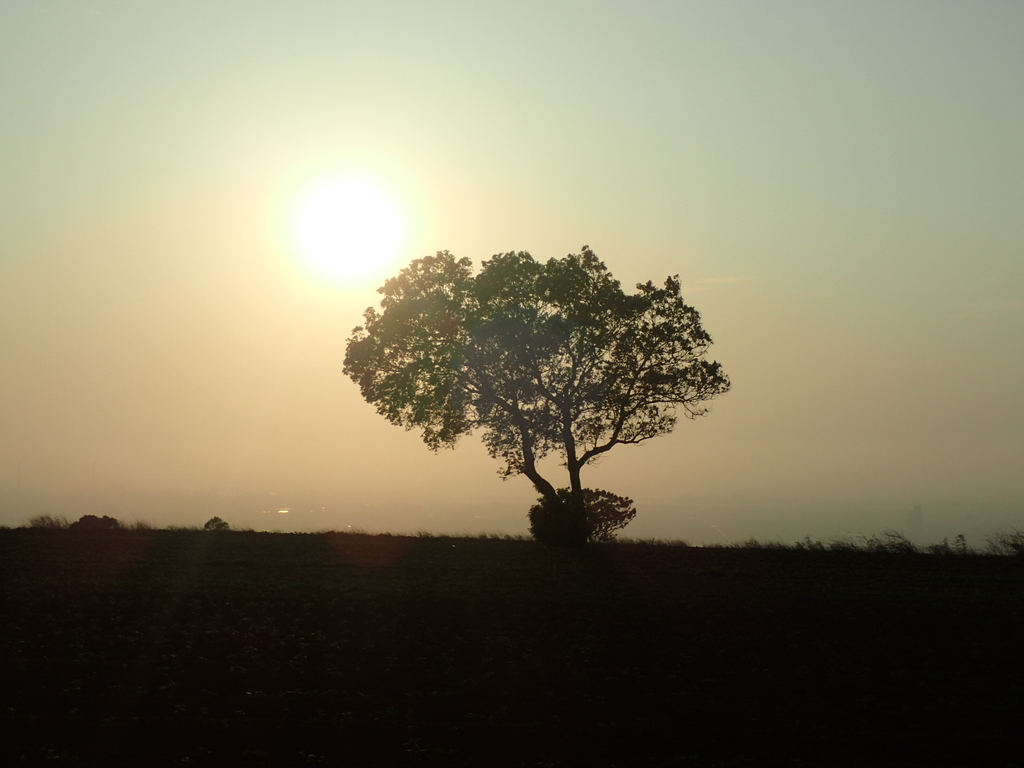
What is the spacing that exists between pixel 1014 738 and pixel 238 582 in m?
17.5

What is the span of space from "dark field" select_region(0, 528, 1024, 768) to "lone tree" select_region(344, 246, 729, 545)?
9.25 m

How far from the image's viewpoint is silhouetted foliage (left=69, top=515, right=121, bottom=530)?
33.3 meters

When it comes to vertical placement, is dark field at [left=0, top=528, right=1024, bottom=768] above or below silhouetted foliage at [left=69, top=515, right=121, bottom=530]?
below

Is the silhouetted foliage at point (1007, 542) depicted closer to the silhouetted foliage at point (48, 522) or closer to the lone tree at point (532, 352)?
the lone tree at point (532, 352)

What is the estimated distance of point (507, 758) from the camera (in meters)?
11.4

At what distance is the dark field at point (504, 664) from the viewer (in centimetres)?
1177

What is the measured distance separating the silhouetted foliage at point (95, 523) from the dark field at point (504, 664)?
8713 mm

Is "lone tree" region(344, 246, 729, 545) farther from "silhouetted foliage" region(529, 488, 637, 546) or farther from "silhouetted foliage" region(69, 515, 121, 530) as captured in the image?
"silhouetted foliage" region(69, 515, 121, 530)

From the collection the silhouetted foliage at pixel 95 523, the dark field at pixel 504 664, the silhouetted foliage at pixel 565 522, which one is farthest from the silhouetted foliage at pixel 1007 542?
the silhouetted foliage at pixel 95 523

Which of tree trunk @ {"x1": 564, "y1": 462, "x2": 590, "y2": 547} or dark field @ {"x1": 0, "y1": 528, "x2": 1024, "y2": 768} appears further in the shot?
tree trunk @ {"x1": 564, "y1": 462, "x2": 590, "y2": 547}

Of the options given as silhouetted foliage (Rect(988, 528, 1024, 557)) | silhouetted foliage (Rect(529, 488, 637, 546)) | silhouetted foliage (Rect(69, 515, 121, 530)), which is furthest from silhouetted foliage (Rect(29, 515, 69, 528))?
silhouetted foliage (Rect(988, 528, 1024, 557))

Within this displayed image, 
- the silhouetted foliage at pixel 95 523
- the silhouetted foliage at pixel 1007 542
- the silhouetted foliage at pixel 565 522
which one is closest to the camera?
the silhouetted foliage at pixel 1007 542

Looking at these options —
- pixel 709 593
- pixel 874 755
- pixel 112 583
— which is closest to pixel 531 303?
pixel 709 593

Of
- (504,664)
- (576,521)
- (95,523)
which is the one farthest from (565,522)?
(95,523)
